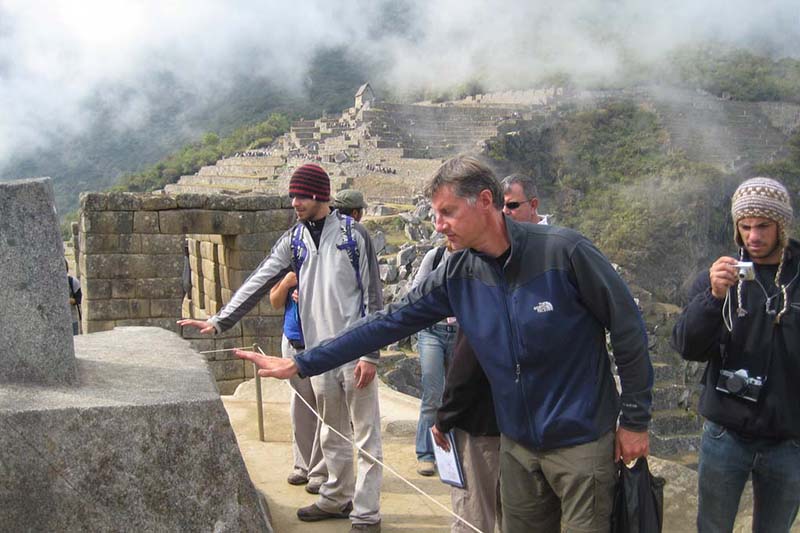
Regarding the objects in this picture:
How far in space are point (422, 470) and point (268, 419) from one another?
1.69m

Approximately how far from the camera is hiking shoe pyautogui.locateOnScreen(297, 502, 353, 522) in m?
4.39

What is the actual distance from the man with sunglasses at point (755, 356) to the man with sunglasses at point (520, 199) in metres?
1.28

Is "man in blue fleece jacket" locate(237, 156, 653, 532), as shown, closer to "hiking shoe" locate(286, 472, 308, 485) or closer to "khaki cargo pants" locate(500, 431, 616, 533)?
"khaki cargo pants" locate(500, 431, 616, 533)

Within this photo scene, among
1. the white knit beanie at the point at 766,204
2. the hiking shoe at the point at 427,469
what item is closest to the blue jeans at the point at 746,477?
the white knit beanie at the point at 766,204

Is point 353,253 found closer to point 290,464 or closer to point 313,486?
point 313,486

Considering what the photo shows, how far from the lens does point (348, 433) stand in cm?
430

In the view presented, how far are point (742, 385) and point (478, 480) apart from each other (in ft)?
3.16

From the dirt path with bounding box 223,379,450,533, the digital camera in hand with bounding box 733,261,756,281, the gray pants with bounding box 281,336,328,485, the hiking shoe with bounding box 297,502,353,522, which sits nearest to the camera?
the digital camera in hand with bounding box 733,261,756,281

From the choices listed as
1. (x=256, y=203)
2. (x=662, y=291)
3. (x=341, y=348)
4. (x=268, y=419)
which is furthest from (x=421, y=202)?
(x=341, y=348)

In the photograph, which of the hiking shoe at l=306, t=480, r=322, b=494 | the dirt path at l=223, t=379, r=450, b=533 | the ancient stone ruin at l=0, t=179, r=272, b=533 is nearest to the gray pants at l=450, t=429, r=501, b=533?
the ancient stone ruin at l=0, t=179, r=272, b=533

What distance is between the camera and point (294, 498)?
190 inches

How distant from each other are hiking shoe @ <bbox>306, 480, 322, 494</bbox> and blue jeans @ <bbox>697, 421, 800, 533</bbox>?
7.10 ft

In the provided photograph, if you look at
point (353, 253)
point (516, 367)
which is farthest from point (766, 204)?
point (353, 253)

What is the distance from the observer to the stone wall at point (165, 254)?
9148 millimetres
